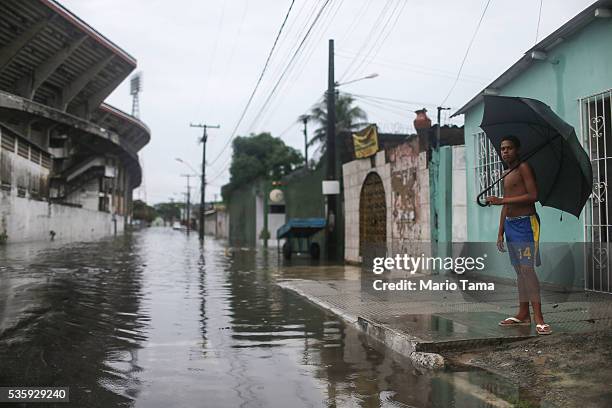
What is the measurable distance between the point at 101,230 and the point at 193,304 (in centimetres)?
4964

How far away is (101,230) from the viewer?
180ft

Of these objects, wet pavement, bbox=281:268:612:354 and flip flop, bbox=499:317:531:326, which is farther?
flip flop, bbox=499:317:531:326

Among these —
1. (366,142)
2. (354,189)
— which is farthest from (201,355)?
(354,189)

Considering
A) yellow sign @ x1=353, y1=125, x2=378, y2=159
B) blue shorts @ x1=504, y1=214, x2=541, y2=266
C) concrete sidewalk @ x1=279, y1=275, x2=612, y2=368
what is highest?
yellow sign @ x1=353, y1=125, x2=378, y2=159

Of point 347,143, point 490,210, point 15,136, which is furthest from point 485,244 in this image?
point 15,136

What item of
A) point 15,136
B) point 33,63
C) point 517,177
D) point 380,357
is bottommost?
point 380,357

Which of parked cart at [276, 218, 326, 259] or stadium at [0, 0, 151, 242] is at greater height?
stadium at [0, 0, 151, 242]

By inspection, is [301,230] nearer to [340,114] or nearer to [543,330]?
[543,330]

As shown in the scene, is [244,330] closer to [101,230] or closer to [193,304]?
[193,304]

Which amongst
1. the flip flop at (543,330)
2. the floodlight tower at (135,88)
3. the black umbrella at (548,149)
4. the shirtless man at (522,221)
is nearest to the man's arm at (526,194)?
the shirtless man at (522,221)

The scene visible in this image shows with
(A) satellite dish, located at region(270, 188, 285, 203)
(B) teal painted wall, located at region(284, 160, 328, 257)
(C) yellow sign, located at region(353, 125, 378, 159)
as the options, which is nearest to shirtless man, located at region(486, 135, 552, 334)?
(C) yellow sign, located at region(353, 125, 378, 159)

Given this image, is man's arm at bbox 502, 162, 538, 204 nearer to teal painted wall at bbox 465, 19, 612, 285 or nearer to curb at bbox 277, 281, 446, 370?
curb at bbox 277, 281, 446, 370

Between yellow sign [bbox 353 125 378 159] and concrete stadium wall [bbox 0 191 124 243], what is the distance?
19396 mm

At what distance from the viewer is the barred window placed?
10469 millimetres
